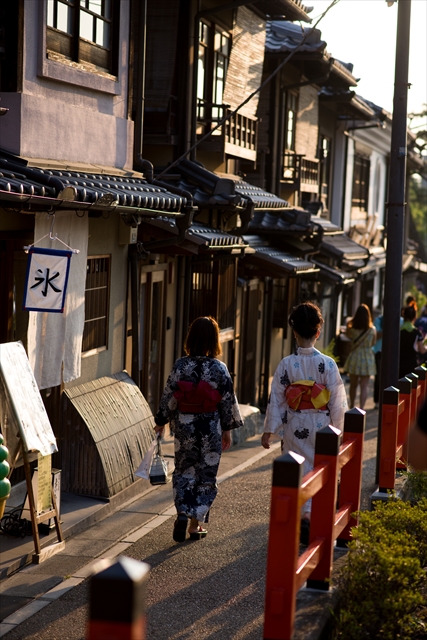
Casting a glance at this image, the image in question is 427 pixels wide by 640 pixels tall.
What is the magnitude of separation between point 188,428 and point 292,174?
48.8 feet

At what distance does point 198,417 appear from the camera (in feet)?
27.6

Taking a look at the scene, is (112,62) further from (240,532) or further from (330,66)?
(330,66)

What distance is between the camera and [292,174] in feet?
73.6

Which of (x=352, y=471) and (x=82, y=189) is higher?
(x=82, y=189)

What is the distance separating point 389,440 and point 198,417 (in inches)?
75.2

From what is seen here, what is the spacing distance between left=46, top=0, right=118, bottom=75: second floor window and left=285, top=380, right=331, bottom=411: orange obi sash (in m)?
4.49

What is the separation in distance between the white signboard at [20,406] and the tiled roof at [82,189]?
129cm

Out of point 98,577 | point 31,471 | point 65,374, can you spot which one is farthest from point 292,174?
point 98,577

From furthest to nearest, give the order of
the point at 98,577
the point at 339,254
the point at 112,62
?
the point at 339,254 < the point at 112,62 < the point at 98,577

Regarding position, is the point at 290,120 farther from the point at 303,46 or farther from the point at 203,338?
the point at 203,338

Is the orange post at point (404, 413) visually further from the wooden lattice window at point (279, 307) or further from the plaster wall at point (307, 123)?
the plaster wall at point (307, 123)

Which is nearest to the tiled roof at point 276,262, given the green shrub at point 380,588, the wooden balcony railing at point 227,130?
the wooden balcony railing at point 227,130

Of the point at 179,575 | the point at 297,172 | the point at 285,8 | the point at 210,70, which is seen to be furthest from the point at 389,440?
the point at 297,172

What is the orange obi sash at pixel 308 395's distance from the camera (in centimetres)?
771
